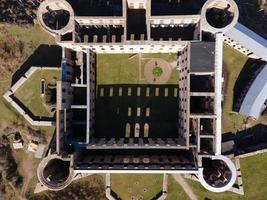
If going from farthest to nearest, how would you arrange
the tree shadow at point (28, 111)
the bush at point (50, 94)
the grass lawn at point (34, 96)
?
the tree shadow at point (28, 111)
the grass lawn at point (34, 96)
the bush at point (50, 94)

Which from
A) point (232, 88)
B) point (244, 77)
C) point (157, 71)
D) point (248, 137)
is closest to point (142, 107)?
point (157, 71)

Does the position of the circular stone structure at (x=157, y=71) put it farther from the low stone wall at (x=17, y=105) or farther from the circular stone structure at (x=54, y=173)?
the circular stone structure at (x=54, y=173)

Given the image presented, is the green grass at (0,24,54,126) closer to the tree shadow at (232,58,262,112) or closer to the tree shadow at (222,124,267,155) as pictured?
the tree shadow at (232,58,262,112)

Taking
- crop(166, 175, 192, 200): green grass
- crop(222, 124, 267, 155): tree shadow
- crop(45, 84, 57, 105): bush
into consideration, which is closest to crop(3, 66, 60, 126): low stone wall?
crop(45, 84, 57, 105): bush

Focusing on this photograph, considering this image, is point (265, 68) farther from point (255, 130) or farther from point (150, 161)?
point (150, 161)

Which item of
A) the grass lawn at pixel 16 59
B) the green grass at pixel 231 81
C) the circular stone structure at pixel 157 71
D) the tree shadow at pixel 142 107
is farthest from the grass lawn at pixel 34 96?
the green grass at pixel 231 81
